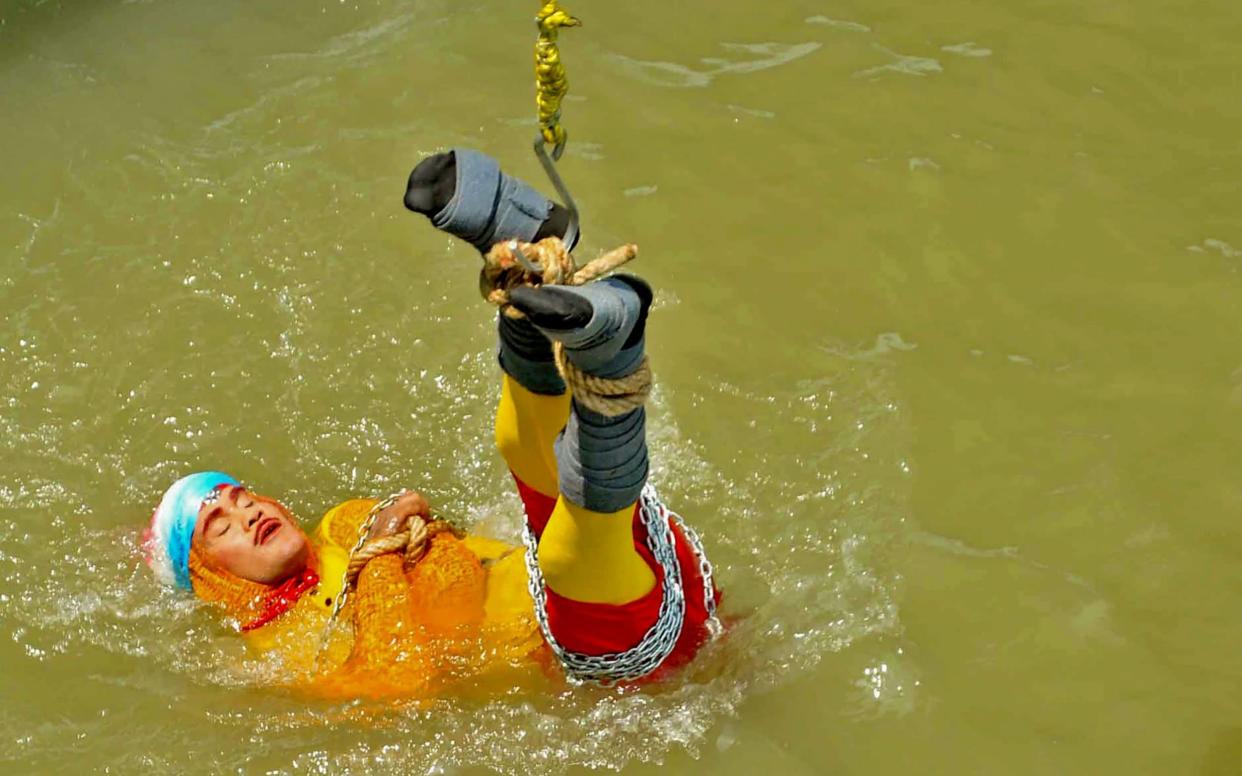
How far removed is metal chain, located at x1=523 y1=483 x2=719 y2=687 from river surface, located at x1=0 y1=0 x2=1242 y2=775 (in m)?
0.34

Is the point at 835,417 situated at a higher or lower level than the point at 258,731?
higher

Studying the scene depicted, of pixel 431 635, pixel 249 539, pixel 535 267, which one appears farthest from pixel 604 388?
pixel 249 539

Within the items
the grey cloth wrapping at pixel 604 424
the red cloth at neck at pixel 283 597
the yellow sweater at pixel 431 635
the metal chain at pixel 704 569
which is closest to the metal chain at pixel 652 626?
the metal chain at pixel 704 569

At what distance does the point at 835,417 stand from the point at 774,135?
1502 millimetres

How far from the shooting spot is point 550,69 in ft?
7.38

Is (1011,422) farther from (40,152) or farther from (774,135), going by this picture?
(40,152)

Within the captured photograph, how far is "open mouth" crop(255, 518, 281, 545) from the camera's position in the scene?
11.6 feet

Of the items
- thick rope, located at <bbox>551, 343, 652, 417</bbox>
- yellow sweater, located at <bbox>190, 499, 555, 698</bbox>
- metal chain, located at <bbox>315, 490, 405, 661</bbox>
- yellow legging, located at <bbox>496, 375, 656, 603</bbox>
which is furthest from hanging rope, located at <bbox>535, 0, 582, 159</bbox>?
metal chain, located at <bbox>315, 490, 405, 661</bbox>

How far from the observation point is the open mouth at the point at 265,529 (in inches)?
139

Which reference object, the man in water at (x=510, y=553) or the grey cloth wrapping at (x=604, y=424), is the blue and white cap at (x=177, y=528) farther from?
the grey cloth wrapping at (x=604, y=424)

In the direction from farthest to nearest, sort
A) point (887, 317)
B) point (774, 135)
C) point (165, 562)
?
point (774, 135) → point (887, 317) → point (165, 562)

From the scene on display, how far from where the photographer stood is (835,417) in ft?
13.0

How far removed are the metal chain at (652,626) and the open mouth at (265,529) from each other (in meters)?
0.98

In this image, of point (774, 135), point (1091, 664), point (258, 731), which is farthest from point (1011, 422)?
point (258, 731)
